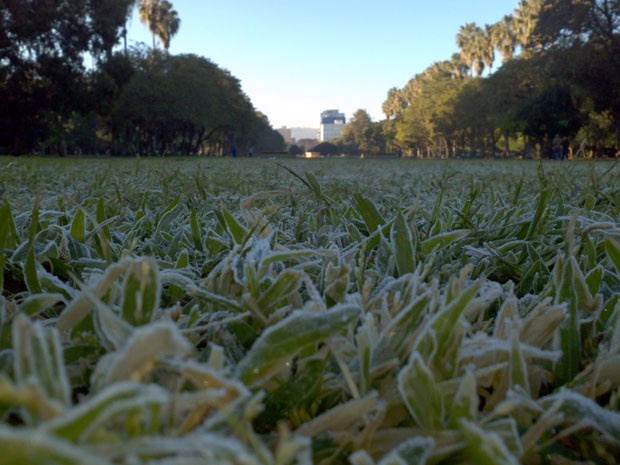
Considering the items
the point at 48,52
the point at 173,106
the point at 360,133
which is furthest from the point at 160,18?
the point at 360,133

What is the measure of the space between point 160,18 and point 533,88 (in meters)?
31.3

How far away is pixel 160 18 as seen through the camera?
147 feet

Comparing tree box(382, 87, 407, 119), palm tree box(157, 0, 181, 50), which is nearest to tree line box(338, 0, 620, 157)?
tree box(382, 87, 407, 119)

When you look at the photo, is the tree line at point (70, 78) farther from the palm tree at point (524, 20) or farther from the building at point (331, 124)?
the building at point (331, 124)

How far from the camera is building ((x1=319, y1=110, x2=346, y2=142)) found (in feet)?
537

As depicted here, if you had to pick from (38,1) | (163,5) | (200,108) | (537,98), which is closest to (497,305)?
(38,1)

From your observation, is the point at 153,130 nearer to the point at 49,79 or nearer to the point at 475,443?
the point at 49,79

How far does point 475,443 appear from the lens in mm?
341

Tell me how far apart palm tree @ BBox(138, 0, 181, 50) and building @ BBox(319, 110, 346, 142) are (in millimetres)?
119550

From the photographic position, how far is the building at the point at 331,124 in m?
164

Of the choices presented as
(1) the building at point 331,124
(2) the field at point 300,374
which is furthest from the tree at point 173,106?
(1) the building at point 331,124

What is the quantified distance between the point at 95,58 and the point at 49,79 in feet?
8.63

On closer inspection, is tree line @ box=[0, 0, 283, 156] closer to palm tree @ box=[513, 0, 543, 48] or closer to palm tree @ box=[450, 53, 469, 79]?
palm tree @ box=[513, 0, 543, 48]

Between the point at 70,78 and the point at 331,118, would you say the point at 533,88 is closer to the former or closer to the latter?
the point at 70,78
